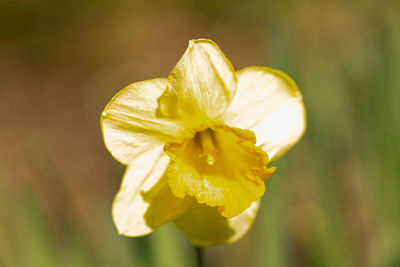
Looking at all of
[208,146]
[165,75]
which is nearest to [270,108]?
[208,146]

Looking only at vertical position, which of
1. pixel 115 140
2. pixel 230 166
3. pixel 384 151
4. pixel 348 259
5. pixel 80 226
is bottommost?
pixel 348 259

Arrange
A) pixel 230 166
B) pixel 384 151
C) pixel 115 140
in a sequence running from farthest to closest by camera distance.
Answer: pixel 384 151 < pixel 230 166 < pixel 115 140

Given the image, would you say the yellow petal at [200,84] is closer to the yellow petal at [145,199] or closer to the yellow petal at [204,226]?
the yellow petal at [145,199]

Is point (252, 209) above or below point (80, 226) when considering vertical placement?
above

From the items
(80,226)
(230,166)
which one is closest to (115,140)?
(230,166)

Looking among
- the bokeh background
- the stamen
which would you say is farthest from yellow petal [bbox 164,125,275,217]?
the bokeh background

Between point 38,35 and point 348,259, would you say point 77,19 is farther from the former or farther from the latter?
point 348,259

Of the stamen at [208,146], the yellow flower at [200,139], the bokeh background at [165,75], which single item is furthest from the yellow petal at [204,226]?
the bokeh background at [165,75]
